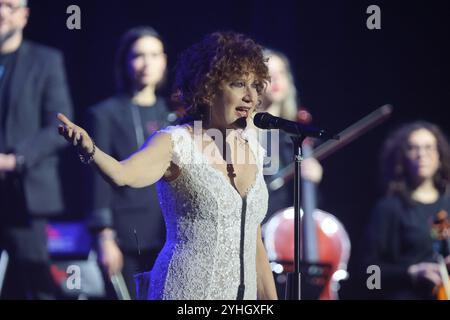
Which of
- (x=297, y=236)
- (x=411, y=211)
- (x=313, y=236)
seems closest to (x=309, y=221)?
(x=313, y=236)

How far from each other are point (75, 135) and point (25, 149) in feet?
6.53

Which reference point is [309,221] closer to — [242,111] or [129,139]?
[129,139]

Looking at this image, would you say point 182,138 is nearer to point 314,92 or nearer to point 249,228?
point 249,228

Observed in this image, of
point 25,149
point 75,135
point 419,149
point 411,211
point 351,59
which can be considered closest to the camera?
point 75,135

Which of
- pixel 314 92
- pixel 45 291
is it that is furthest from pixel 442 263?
pixel 45 291

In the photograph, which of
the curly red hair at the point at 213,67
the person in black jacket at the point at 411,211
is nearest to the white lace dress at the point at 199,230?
→ the curly red hair at the point at 213,67

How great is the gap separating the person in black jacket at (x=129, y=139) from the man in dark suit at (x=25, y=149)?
0.23 meters

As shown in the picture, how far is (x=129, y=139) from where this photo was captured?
12.2 ft

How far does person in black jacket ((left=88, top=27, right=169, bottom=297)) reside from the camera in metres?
3.62

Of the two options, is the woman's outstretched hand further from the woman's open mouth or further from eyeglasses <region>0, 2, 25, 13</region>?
eyeglasses <region>0, 2, 25, 13</region>

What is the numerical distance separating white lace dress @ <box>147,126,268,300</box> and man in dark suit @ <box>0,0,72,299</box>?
1654 mm

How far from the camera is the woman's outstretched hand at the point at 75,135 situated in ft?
5.70
